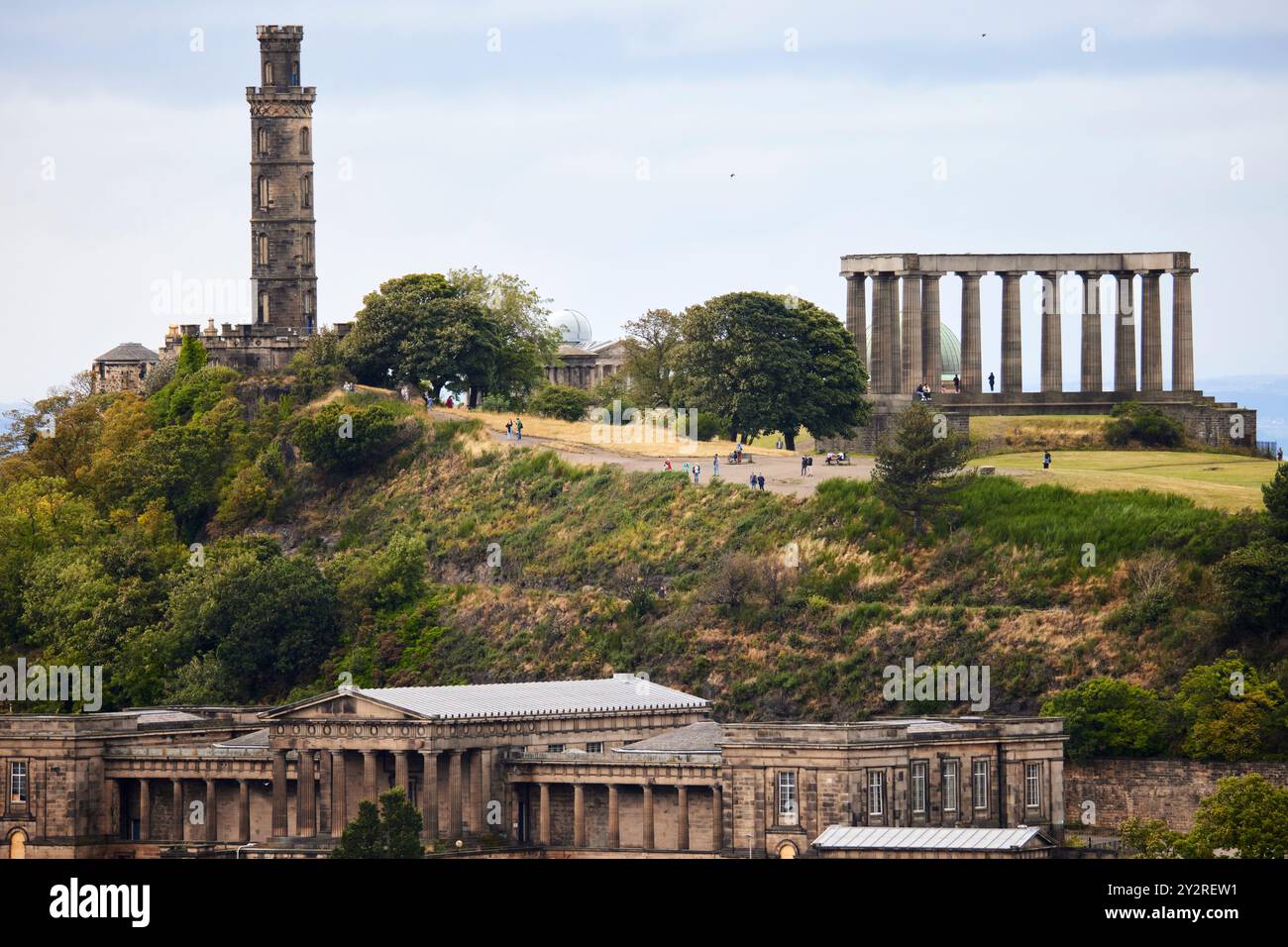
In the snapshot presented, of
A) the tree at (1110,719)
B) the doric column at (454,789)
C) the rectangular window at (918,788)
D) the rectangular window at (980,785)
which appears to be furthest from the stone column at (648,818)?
the tree at (1110,719)

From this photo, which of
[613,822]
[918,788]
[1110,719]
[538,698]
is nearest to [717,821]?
[613,822]

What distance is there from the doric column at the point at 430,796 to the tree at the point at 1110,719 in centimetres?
2851

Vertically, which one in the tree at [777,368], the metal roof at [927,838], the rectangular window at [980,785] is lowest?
the metal roof at [927,838]

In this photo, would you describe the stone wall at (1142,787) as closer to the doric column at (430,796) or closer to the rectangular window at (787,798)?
the rectangular window at (787,798)

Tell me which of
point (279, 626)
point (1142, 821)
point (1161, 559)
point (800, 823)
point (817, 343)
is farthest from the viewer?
point (817, 343)

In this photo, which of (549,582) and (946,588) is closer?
(946,588)

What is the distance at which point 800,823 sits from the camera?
130 metres

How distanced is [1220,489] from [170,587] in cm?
6016

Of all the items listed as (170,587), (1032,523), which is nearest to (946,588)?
(1032,523)

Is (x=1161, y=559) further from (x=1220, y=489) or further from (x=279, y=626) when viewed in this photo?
(x=279, y=626)

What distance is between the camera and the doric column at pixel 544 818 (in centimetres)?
13950

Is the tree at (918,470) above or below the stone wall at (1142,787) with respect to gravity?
above

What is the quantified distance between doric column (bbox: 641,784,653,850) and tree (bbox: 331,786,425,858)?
9.30 m
